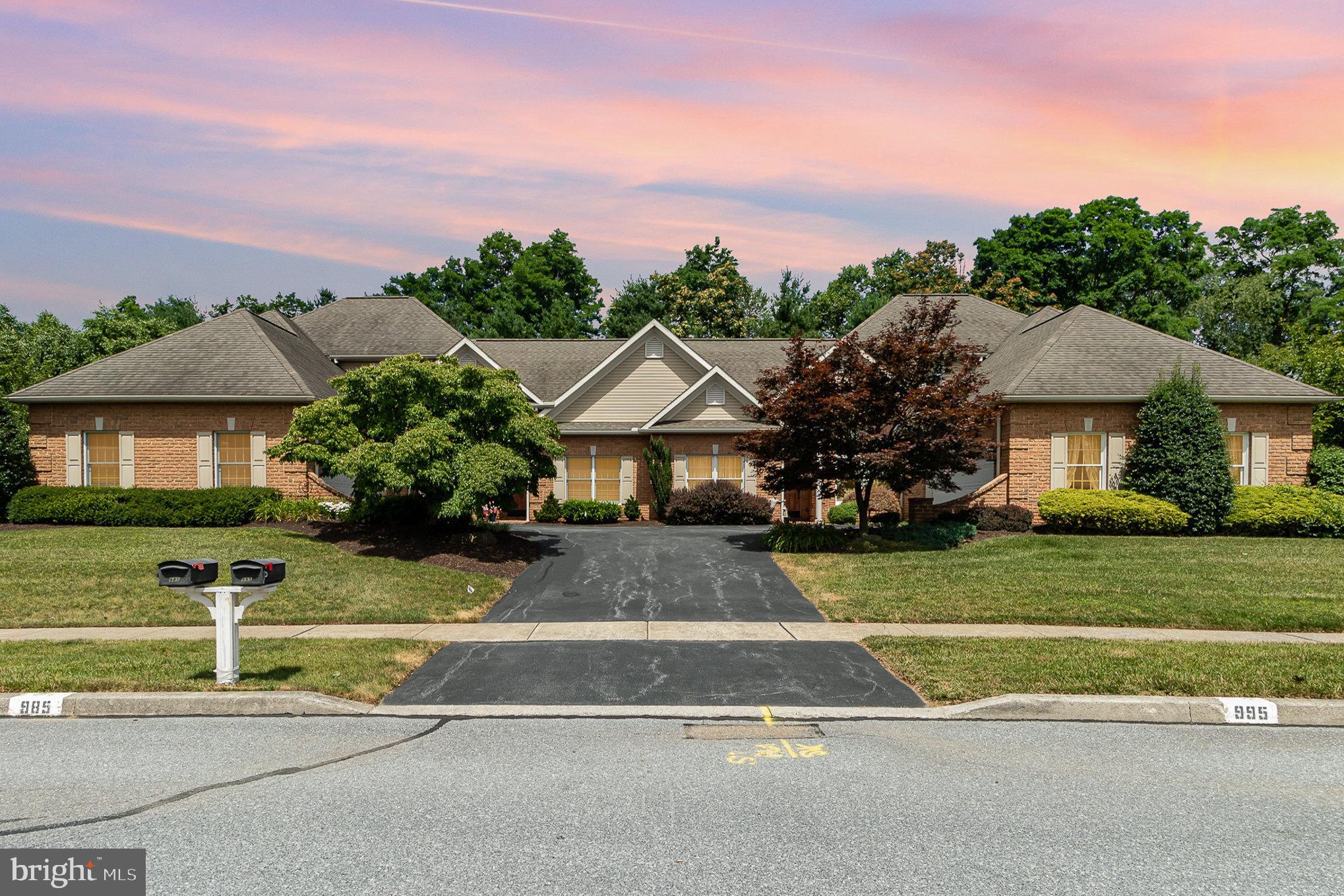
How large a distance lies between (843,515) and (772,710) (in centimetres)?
1738

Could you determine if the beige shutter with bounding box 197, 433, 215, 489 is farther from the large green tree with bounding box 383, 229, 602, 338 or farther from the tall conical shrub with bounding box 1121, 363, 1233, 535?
the large green tree with bounding box 383, 229, 602, 338

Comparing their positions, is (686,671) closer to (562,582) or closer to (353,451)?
(562,582)

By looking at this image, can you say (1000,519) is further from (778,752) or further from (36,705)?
(36,705)

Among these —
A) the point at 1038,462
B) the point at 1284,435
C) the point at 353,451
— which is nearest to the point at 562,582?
the point at 353,451

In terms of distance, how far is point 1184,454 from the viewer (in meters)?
21.3

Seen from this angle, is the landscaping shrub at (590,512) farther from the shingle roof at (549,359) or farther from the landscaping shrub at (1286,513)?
the landscaping shrub at (1286,513)

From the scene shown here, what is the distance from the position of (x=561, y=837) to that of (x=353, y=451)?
1322cm

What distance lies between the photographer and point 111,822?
204 inches

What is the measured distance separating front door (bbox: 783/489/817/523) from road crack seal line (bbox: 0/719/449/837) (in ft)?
66.3

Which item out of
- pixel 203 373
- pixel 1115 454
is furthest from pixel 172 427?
pixel 1115 454

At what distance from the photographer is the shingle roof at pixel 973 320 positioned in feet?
104

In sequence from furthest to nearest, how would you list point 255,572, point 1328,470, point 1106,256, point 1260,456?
1. point 1106,256
2. point 1260,456
3. point 1328,470
4. point 255,572

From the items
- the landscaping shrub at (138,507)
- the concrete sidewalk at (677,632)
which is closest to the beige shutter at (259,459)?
the landscaping shrub at (138,507)

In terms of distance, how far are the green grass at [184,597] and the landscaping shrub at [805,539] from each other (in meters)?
6.82
